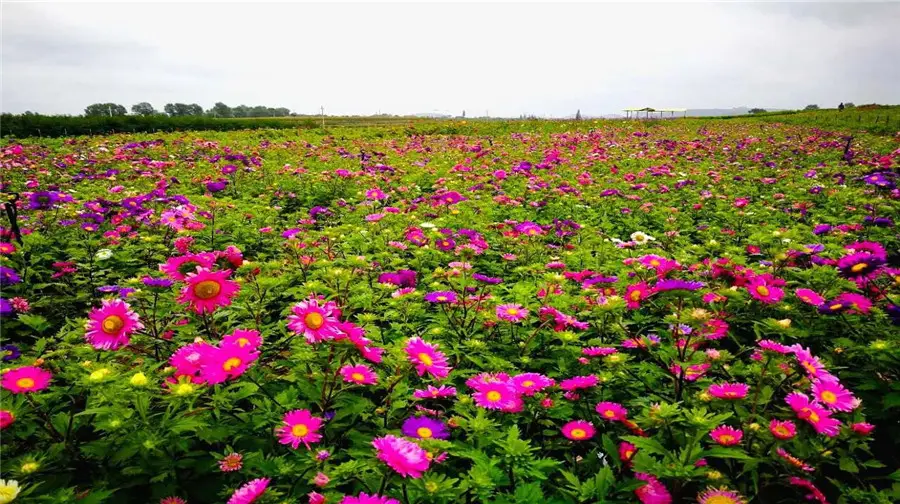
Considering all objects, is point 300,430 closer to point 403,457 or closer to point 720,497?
point 403,457

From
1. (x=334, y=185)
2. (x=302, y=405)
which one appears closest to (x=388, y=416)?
(x=302, y=405)

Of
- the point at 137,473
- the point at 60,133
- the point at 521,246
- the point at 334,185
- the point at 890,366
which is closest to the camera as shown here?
the point at 137,473

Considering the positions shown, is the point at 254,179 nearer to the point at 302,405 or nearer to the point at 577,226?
the point at 577,226

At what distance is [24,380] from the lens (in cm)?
142

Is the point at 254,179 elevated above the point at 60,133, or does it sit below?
below

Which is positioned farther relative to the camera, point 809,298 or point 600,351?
point 809,298

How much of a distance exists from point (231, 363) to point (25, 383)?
2.20ft

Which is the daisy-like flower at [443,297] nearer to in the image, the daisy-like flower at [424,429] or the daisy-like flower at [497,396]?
the daisy-like flower at [497,396]

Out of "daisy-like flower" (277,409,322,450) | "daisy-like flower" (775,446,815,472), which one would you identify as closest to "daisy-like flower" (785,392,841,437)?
"daisy-like flower" (775,446,815,472)

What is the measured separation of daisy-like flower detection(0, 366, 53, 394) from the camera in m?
1.38

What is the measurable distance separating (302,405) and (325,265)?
1322mm

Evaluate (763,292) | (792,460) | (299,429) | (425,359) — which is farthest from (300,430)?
(763,292)

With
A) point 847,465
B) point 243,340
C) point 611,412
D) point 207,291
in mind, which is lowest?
point 847,465

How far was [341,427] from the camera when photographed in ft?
5.24
